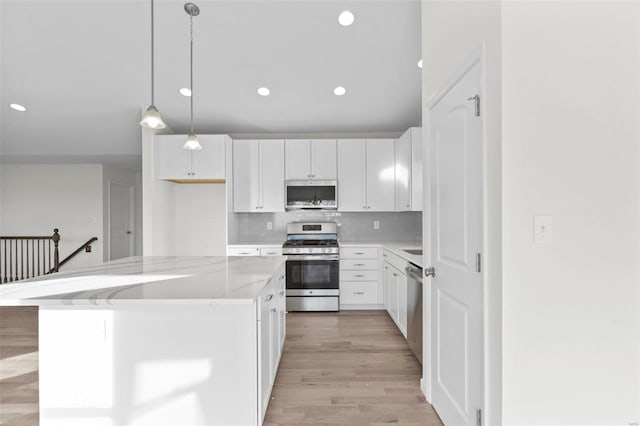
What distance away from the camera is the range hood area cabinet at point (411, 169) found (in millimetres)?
4070

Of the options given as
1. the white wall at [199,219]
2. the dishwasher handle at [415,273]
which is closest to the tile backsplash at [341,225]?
the white wall at [199,219]

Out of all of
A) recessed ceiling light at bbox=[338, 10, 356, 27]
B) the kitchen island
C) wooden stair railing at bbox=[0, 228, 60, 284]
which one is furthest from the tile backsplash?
wooden stair railing at bbox=[0, 228, 60, 284]

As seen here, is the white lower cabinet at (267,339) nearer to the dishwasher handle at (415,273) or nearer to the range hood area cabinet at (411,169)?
the dishwasher handle at (415,273)

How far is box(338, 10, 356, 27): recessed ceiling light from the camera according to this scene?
3.13 meters

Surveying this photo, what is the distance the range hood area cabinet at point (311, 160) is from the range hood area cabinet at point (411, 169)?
2.91 feet

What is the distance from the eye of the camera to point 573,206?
4.39 feet

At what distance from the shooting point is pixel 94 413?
1729mm

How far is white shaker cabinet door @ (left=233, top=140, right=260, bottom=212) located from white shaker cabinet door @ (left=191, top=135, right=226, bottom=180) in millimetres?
217

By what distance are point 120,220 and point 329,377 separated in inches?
254

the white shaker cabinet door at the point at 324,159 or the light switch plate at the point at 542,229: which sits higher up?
the white shaker cabinet door at the point at 324,159

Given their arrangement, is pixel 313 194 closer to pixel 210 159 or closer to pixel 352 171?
pixel 352 171

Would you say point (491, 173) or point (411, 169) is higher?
point (411, 169)

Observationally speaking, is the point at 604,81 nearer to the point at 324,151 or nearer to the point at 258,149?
the point at 324,151

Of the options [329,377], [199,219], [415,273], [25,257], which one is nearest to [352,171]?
[415,273]
